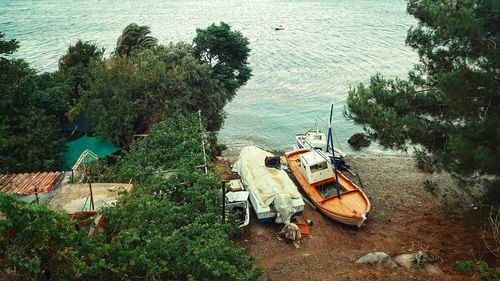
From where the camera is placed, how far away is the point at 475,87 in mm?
11969

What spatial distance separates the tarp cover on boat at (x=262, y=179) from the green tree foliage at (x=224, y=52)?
34.7 ft

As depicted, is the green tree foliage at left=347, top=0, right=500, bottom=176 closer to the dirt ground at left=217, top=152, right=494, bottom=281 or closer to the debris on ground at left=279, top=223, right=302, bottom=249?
the dirt ground at left=217, top=152, right=494, bottom=281

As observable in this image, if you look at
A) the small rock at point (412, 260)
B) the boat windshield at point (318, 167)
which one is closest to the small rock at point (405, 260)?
the small rock at point (412, 260)

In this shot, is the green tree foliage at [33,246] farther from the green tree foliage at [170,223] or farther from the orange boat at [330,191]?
the orange boat at [330,191]

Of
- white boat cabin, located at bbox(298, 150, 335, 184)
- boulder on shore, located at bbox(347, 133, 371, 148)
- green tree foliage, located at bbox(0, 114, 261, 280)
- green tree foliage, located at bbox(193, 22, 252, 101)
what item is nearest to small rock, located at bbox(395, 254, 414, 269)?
white boat cabin, located at bbox(298, 150, 335, 184)

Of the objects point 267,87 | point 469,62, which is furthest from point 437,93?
point 267,87

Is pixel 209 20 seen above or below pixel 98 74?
below

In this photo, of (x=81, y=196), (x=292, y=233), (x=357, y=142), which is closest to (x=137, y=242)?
(x=81, y=196)

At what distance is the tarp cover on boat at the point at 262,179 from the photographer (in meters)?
17.2

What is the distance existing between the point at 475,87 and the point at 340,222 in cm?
841

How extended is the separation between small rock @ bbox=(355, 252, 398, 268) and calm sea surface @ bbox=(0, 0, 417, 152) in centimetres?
1779

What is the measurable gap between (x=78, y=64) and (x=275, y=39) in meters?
40.0

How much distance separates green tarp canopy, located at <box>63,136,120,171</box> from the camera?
20.8 m

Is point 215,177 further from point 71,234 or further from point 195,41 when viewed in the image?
point 195,41
